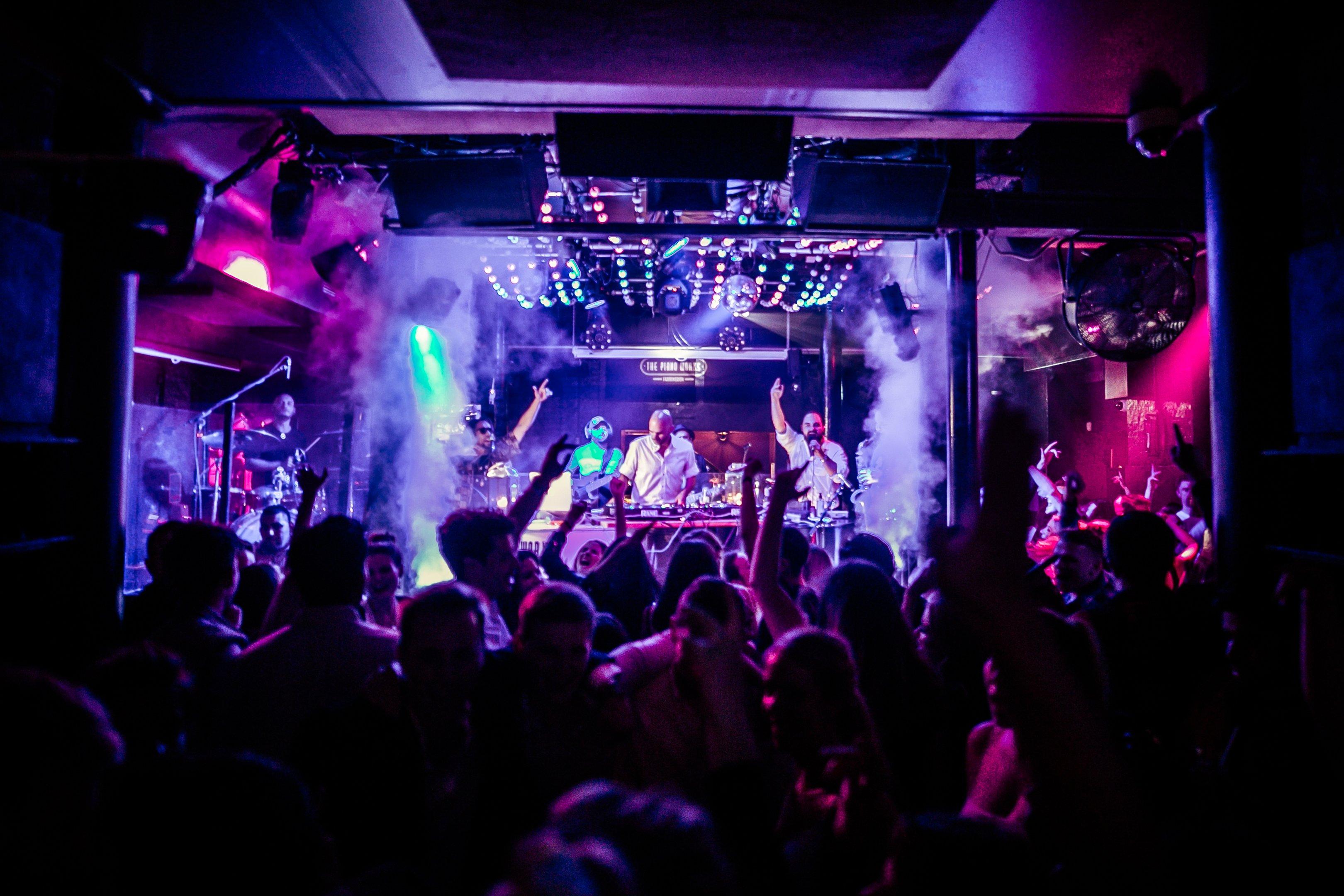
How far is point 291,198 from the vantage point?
5.09m

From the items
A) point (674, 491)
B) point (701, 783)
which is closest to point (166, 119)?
point (701, 783)

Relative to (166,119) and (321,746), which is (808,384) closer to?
(166,119)

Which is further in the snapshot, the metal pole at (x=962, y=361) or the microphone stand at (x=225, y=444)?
the microphone stand at (x=225, y=444)

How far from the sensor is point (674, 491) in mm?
10773

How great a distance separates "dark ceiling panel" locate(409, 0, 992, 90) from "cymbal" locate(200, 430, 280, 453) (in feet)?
23.1

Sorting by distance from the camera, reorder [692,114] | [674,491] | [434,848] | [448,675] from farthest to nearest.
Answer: [674,491]
[692,114]
[448,675]
[434,848]

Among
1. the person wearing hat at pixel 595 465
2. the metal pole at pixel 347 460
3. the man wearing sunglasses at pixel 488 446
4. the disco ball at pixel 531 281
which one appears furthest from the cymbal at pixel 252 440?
the person wearing hat at pixel 595 465

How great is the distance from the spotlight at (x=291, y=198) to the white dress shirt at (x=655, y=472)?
Answer: 6.02m

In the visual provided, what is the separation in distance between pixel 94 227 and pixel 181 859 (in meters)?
2.95

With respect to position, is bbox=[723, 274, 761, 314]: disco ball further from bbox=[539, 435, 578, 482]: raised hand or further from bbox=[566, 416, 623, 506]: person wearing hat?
bbox=[539, 435, 578, 482]: raised hand

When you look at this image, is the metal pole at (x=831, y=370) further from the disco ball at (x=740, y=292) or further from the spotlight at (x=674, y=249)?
the spotlight at (x=674, y=249)

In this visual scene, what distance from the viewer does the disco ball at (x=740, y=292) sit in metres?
9.00

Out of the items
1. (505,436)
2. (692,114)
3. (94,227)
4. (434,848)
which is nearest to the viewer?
(434,848)

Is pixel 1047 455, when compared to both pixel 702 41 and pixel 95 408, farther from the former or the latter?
pixel 95 408
